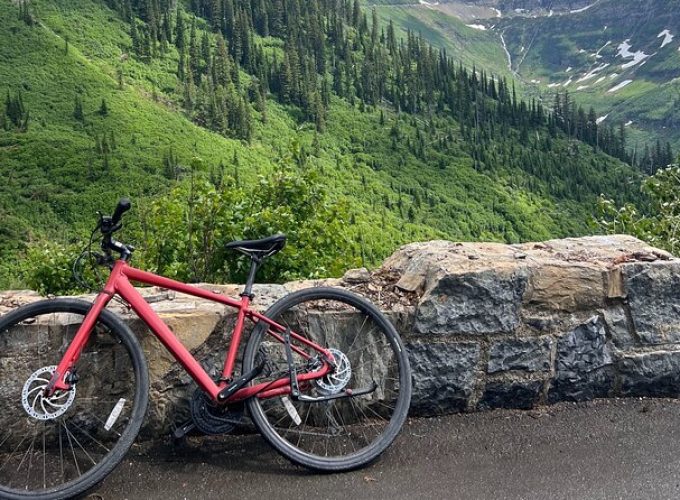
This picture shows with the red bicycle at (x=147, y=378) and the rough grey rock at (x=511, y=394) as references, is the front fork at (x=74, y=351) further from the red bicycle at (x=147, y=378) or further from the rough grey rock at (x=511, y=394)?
the rough grey rock at (x=511, y=394)

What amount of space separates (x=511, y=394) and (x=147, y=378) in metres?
2.60

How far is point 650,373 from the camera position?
479 cm

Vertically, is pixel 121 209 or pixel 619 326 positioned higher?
pixel 121 209

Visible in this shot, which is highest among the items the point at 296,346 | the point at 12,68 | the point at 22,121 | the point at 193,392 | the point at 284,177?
the point at 12,68

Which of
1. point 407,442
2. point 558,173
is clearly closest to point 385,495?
point 407,442

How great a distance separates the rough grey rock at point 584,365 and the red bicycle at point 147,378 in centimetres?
131

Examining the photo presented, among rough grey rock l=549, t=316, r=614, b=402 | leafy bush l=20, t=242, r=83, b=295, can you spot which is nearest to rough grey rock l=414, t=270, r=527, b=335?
rough grey rock l=549, t=316, r=614, b=402

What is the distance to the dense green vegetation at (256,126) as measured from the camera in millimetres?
115375

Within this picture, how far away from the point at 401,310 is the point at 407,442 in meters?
0.90

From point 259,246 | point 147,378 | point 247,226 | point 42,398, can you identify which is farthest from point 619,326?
point 247,226

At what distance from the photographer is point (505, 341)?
459cm

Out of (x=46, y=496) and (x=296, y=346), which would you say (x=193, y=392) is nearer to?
(x=296, y=346)

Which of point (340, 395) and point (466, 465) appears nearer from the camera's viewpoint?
point (466, 465)

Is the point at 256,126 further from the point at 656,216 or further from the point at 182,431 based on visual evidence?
the point at 182,431
